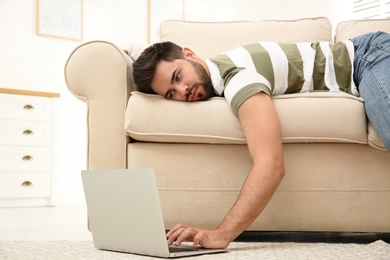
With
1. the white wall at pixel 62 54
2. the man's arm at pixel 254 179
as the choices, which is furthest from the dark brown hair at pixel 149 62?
the white wall at pixel 62 54

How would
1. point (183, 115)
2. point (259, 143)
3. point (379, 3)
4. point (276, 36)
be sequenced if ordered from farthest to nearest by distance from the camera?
point (379, 3) → point (276, 36) → point (183, 115) → point (259, 143)

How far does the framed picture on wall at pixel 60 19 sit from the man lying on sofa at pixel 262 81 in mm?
2531

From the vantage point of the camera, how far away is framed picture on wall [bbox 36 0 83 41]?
12.7ft

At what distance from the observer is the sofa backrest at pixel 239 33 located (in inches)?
89.5

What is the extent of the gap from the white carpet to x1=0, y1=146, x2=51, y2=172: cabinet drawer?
1.96 m

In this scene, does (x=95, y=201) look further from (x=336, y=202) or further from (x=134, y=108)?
(x=336, y=202)

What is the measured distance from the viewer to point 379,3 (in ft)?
12.5

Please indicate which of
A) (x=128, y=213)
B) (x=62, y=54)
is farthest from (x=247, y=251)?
(x=62, y=54)

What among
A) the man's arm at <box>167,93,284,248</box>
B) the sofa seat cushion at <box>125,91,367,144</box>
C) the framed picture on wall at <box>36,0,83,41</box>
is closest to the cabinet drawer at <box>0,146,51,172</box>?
the framed picture on wall at <box>36,0,83,41</box>

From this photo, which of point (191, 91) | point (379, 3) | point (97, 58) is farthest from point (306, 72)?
point (379, 3)

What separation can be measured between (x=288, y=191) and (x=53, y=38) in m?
2.88

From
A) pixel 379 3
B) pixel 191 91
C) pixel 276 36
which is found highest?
pixel 379 3

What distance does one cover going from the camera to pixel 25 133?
133 inches

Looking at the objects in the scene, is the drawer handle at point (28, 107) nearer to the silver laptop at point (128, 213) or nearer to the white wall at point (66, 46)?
the white wall at point (66, 46)
